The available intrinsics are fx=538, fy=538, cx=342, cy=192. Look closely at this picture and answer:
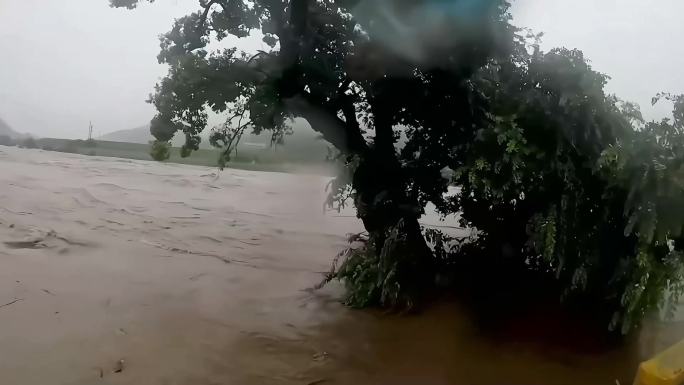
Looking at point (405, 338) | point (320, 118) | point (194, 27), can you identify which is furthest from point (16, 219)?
point (405, 338)

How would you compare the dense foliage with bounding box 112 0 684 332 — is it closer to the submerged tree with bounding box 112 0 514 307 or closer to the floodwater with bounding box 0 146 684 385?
the submerged tree with bounding box 112 0 514 307

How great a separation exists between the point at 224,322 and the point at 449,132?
299cm

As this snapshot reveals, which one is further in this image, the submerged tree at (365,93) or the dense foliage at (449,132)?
the submerged tree at (365,93)

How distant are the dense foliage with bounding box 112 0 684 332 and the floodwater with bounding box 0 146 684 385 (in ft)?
1.78

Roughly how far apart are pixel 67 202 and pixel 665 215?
11363 mm

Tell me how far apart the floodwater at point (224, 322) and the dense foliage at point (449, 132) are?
0.54 meters

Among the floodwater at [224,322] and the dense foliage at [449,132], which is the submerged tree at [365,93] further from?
the floodwater at [224,322]

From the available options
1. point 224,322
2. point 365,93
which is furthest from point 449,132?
point 224,322

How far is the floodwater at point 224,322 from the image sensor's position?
4230 mm

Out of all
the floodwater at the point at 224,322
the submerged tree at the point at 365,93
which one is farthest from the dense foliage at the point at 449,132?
the floodwater at the point at 224,322

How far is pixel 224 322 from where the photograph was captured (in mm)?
5352

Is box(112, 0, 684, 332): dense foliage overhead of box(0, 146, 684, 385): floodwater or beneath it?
overhead

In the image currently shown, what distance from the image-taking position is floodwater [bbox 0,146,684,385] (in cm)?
423

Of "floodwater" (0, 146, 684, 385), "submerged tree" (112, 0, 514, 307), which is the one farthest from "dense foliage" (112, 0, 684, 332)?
"floodwater" (0, 146, 684, 385)
